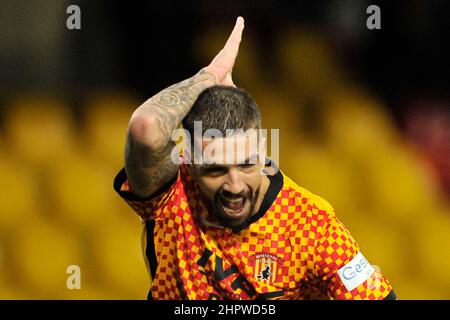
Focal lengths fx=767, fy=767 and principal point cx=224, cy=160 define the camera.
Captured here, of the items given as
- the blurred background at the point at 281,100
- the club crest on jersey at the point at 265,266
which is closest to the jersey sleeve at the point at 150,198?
the club crest on jersey at the point at 265,266

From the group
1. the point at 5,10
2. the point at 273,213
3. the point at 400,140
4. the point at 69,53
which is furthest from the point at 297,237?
the point at 5,10

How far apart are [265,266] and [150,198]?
0.30 m

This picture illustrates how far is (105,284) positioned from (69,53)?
100 centimetres

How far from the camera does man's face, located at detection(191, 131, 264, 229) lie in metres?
1.57

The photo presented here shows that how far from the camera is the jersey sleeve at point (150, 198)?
167 centimetres

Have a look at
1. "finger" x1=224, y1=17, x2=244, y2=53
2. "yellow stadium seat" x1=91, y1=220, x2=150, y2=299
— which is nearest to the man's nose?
"finger" x1=224, y1=17, x2=244, y2=53

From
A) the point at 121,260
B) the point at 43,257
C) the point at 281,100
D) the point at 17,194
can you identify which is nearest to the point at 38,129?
the point at 17,194

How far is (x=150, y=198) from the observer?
1.68 meters

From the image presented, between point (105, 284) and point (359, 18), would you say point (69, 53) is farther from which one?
point (359, 18)

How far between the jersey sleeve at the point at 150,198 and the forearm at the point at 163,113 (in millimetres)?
134

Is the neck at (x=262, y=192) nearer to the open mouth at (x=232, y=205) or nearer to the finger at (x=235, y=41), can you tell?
the open mouth at (x=232, y=205)

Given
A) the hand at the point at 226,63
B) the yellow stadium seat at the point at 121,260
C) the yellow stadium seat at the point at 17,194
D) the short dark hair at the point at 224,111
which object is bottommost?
the yellow stadium seat at the point at 121,260

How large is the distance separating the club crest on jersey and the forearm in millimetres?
345

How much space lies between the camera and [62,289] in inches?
130
